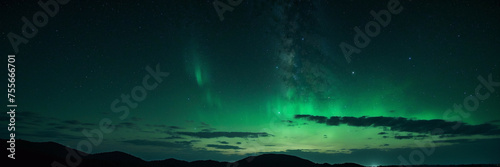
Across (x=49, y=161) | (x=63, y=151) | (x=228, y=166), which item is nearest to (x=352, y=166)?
(x=228, y=166)

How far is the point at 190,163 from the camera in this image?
60.3 m

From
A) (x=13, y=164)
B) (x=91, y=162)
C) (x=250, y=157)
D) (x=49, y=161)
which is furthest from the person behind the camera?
(x=250, y=157)

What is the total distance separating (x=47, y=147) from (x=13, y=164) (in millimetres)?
42059

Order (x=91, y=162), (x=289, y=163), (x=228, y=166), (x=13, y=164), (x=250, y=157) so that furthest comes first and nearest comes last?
(x=250, y=157), (x=289, y=163), (x=228, y=166), (x=91, y=162), (x=13, y=164)

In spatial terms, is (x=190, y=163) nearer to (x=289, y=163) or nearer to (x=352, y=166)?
(x=289, y=163)

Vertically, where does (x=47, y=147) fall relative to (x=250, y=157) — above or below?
above

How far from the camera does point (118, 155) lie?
2395 inches


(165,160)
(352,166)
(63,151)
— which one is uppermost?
(63,151)

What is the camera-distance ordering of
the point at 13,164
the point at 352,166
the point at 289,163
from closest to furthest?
the point at 13,164 < the point at 352,166 < the point at 289,163

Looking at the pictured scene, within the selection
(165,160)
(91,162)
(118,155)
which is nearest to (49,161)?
(91,162)

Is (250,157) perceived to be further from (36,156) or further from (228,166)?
(36,156)

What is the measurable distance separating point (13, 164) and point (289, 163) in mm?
52693

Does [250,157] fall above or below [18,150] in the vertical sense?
below

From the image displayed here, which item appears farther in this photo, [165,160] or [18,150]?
Result: [165,160]
